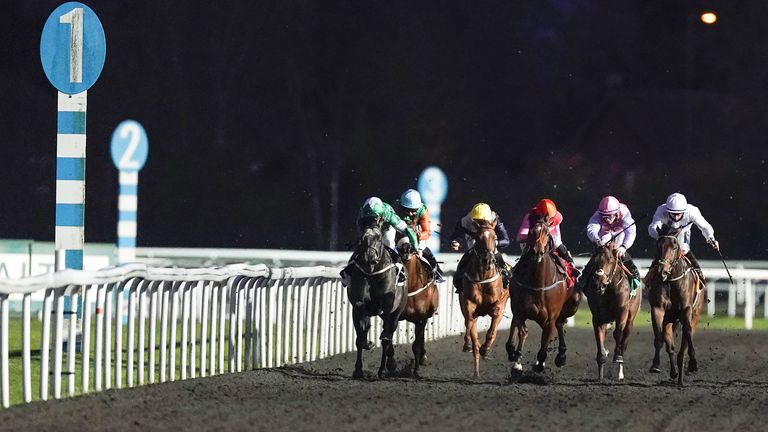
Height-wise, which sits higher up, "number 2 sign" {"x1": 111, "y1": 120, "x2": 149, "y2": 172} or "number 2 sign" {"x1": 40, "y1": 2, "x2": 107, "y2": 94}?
"number 2 sign" {"x1": 40, "y1": 2, "x2": 107, "y2": 94}

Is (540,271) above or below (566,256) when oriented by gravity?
below

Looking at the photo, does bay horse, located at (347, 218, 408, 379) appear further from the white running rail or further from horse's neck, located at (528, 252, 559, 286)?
horse's neck, located at (528, 252, 559, 286)

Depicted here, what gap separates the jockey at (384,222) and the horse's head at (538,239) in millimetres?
1107

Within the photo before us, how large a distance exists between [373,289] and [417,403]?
9.73ft

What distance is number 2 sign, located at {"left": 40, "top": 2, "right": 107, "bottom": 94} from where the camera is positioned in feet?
40.3

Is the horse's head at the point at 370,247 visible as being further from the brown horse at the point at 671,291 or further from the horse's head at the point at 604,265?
the brown horse at the point at 671,291

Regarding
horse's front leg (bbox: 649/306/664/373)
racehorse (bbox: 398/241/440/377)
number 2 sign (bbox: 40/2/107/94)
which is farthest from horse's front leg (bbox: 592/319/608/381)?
number 2 sign (bbox: 40/2/107/94)

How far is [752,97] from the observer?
4519 centimetres

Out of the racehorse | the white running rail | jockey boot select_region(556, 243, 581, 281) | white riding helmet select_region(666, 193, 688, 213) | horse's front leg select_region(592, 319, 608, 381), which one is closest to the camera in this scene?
the white running rail

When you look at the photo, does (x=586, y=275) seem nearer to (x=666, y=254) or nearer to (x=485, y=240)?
(x=666, y=254)

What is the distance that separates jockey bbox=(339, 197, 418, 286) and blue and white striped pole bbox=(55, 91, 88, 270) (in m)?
2.29

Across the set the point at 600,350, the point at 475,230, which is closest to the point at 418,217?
the point at 475,230

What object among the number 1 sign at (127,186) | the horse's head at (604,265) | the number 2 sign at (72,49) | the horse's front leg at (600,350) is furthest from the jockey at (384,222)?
the number 1 sign at (127,186)

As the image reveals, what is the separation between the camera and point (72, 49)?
40.3 feet
